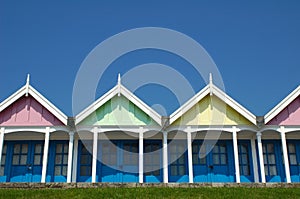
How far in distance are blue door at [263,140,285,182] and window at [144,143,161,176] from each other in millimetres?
6110

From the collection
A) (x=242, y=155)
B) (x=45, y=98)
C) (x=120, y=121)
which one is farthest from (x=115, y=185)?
(x=242, y=155)

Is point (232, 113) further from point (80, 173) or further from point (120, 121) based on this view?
point (80, 173)

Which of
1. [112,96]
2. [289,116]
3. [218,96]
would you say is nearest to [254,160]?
[289,116]

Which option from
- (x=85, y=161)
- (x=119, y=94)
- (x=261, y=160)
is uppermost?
(x=119, y=94)

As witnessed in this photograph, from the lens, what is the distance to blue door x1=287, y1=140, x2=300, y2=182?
75.8ft

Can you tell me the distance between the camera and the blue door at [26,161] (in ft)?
75.1

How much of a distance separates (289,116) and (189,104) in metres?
5.57

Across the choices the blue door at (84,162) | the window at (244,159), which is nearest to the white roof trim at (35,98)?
the blue door at (84,162)

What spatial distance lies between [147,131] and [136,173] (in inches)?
96.0

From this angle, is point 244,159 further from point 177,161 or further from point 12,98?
point 12,98

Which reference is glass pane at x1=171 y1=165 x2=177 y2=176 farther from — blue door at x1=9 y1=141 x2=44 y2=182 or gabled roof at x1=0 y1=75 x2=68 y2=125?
blue door at x1=9 y1=141 x2=44 y2=182

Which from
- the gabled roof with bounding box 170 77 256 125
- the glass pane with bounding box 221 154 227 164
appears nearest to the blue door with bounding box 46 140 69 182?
the gabled roof with bounding box 170 77 256 125

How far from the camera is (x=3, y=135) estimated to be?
72.3ft

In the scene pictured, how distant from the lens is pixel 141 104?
22.2m
